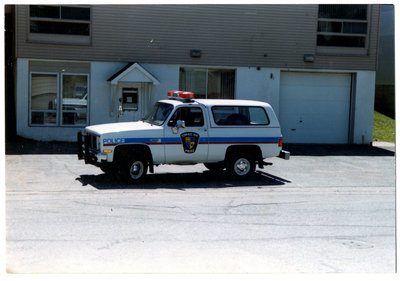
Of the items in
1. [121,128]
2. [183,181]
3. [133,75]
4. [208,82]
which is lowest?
[183,181]

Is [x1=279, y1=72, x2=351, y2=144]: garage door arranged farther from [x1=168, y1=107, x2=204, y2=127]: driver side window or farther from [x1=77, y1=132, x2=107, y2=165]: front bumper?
[x1=77, y1=132, x2=107, y2=165]: front bumper

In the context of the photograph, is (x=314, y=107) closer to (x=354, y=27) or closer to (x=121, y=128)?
(x=354, y=27)

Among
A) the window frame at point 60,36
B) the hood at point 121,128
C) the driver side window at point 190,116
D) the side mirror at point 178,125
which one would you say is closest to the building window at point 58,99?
the window frame at point 60,36

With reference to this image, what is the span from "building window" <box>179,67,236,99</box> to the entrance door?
7.83 m

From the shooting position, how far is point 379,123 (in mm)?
25688

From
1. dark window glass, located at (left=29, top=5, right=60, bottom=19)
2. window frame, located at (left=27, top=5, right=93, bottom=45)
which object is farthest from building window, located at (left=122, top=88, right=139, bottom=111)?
dark window glass, located at (left=29, top=5, right=60, bottom=19)

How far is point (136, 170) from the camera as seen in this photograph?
11961mm

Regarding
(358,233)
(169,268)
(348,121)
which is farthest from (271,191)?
(348,121)

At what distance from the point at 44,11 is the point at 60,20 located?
59 cm

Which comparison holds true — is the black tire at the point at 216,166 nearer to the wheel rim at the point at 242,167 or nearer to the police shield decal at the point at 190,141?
the wheel rim at the point at 242,167

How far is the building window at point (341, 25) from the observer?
20.7 metres

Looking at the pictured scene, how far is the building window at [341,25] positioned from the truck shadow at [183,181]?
890cm

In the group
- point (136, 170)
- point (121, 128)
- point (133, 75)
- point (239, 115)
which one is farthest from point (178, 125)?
point (133, 75)

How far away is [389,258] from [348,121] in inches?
601
